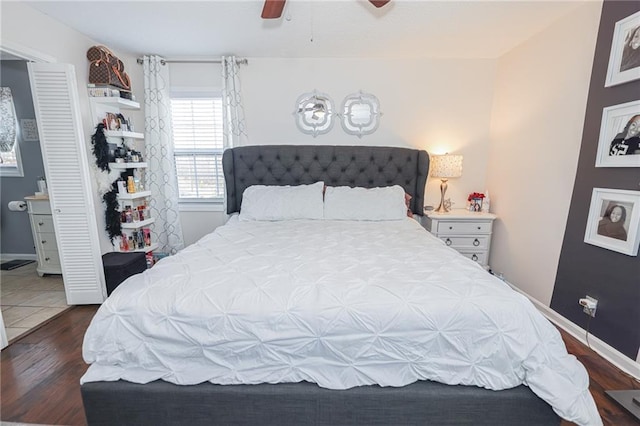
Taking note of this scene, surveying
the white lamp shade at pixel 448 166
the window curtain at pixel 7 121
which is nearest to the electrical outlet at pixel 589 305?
the white lamp shade at pixel 448 166

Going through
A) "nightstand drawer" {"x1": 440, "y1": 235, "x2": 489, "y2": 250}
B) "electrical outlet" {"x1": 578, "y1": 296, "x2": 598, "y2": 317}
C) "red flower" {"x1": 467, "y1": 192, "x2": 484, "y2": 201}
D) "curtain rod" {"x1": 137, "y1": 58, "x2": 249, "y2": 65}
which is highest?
"curtain rod" {"x1": 137, "y1": 58, "x2": 249, "y2": 65}

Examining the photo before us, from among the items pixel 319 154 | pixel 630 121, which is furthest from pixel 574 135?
pixel 319 154

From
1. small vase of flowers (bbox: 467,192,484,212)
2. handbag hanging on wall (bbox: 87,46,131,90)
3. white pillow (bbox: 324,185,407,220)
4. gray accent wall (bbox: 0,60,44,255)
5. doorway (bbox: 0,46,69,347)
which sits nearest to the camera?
doorway (bbox: 0,46,69,347)

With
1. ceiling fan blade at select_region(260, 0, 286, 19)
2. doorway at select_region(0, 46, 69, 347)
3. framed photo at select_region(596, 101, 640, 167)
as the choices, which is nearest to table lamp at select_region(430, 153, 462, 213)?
framed photo at select_region(596, 101, 640, 167)

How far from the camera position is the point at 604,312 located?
5.92ft

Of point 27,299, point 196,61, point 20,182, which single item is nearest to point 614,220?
point 196,61

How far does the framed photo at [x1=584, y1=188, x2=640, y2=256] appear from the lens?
1621 mm

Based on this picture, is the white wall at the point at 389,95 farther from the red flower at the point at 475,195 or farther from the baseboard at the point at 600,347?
the baseboard at the point at 600,347

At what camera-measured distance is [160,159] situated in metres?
3.04

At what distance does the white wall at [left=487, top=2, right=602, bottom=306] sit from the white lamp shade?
454 millimetres

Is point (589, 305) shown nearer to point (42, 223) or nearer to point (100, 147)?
point (100, 147)

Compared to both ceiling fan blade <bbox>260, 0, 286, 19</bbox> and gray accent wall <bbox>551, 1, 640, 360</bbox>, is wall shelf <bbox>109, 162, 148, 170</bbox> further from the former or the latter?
gray accent wall <bbox>551, 1, 640, 360</bbox>

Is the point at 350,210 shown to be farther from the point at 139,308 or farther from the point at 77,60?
the point at 77,60

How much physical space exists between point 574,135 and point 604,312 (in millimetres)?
1231
